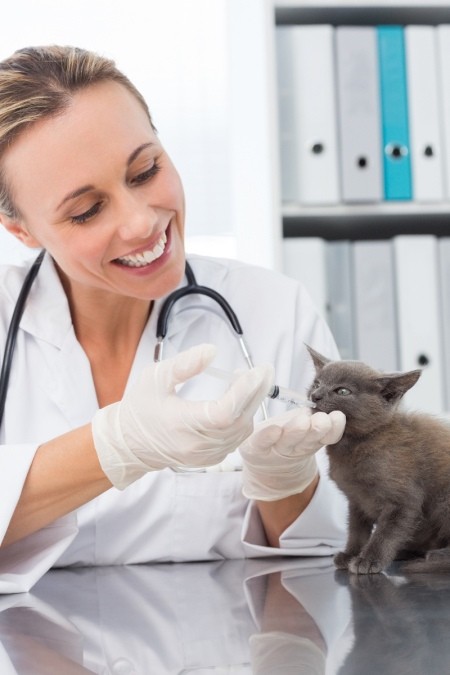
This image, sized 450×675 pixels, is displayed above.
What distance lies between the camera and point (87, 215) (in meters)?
1.25

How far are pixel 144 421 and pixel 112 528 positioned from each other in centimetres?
34

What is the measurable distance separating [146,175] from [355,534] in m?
0.60

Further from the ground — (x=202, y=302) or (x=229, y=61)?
(x=229, y=61)

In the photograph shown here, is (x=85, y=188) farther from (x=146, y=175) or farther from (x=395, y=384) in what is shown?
(x=395, y=384)

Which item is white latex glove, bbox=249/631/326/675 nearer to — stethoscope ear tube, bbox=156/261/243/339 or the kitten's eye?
the kitten's eye

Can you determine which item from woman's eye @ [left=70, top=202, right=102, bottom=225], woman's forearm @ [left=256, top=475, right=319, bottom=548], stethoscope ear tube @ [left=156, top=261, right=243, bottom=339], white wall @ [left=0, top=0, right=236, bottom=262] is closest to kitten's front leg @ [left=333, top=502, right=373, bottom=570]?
woman's forearm @ [left=256, top=475, right=319, bottom=548]

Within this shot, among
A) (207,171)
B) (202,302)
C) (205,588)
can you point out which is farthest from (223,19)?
(205,588)

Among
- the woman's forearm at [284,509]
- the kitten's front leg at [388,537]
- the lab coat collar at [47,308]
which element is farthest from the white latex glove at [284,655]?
the lab coat collar at [47,308]

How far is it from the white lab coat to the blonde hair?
22cm

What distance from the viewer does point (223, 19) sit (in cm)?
238

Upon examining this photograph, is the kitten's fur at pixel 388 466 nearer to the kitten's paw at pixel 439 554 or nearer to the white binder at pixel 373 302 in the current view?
the kitten's paw at pixel 439 554

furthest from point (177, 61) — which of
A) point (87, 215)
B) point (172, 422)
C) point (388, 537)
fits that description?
point (388, 537)

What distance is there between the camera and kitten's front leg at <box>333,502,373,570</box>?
1031 mm

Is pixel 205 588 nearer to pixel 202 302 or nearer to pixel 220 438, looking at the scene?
pixel 220 438
